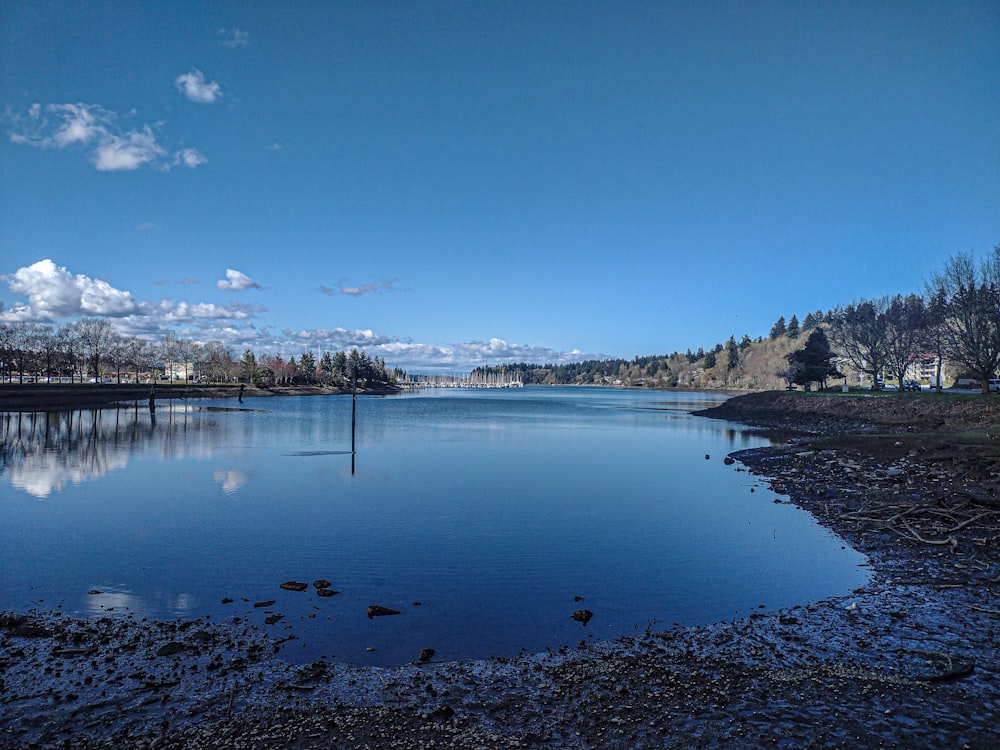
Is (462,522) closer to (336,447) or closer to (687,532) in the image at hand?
(687,532)

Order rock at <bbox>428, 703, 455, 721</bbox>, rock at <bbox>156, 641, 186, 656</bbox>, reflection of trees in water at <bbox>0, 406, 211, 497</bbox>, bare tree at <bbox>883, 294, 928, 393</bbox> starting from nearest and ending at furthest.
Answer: rock at <bbox>428, 703, 455, 721</bbox> < rock at <bbox>156, 641, 186, 656</bbox> < reflection of trees in water at <bbox>0, 406, 211, 497</bbox> < bare tree at <bbox>883, 294, 928, 393</bbox>

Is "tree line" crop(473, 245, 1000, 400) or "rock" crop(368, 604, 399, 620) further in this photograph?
"tree line" crop(473, 245, 1000, 400)

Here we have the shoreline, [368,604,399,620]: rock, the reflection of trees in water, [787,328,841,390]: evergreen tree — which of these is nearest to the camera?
[368,604,399,620]: rock

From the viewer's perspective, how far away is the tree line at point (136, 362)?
4008 inches

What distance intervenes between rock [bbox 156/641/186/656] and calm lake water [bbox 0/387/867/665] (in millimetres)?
1468

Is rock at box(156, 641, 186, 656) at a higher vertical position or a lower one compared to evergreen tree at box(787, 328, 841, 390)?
lower

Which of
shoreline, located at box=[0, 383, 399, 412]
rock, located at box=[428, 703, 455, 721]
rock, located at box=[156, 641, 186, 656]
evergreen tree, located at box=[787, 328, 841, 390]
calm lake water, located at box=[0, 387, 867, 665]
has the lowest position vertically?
calm lake water, located at box=[0, 387, 867, 665]

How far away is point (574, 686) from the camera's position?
7.45 metres

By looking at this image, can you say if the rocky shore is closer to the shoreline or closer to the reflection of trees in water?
the reflection of trees in water

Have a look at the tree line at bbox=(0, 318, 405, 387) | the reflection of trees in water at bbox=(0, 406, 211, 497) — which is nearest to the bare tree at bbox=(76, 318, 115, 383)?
the tree line at bbox=(0, 318, 405, 387)

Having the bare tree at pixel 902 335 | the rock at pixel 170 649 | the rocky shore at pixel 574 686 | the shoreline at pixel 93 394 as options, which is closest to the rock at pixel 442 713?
the rocky shore at pixel 574 686

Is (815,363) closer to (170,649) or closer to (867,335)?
(867,335)

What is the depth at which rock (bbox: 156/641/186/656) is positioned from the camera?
27.5ft

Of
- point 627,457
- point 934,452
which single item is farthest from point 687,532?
point 627,457
